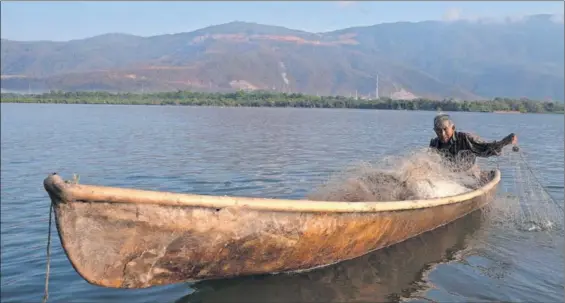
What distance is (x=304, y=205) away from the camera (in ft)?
16.1

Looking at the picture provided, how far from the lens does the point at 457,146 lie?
8.38 meters

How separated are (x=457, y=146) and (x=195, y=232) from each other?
5507 mm

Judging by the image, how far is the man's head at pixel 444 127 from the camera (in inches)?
319

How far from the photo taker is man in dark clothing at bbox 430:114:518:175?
8102 mm

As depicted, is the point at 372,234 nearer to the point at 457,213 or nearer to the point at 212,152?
the point at 457,213

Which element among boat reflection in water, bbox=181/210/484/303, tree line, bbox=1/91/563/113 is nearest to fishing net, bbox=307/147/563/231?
boat reflection in water, bbox=181/210/484/303

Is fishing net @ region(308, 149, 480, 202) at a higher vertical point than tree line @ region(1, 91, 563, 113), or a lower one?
lower

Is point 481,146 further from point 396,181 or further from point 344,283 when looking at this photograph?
point 344,283

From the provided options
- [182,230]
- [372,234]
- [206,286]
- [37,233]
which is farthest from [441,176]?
[37,233]

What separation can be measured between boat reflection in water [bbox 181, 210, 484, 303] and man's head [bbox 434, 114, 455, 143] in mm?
2327

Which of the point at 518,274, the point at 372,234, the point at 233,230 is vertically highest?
the point at 233,230

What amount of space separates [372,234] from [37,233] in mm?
5187

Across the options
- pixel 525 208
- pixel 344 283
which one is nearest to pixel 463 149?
pixel 525 208

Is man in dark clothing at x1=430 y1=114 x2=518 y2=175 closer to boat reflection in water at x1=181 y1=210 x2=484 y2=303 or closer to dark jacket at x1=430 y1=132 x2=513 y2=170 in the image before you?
dark jacket at x1=430 y1=132 x2=513 y2=170
